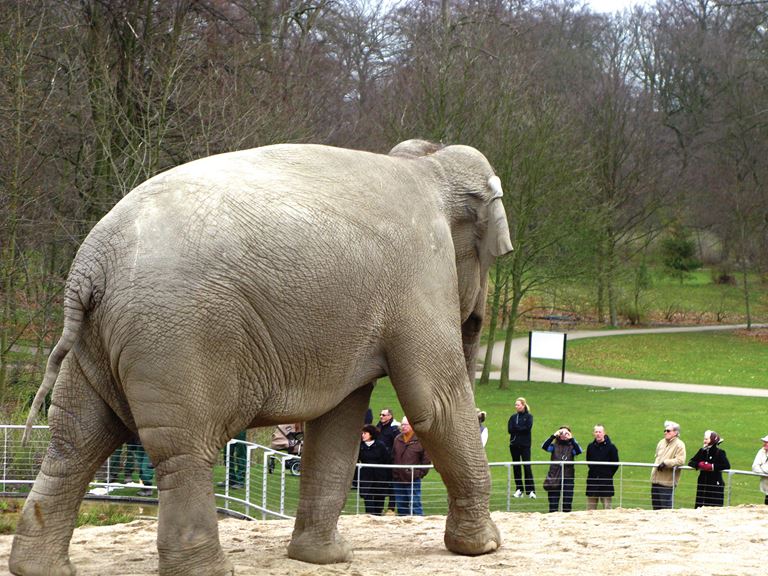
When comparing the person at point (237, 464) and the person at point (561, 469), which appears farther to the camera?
the person at point (561, 469)

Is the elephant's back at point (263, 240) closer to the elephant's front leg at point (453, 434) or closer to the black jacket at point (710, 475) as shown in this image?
the elephant's front leg at point (453, 434)

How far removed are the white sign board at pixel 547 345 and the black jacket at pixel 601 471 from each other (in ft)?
51.0

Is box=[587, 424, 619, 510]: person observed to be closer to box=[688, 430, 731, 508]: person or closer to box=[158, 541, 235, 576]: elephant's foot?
box=[688, 430, 731, 508]: person

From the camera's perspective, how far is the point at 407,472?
484 inches

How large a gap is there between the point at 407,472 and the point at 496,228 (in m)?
4.97

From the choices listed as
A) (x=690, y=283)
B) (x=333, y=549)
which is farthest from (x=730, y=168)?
(x=333, y=549)

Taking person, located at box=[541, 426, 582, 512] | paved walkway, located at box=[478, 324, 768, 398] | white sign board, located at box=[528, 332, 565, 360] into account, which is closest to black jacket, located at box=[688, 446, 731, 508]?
person, located at box=[541, 426, 582, 512]

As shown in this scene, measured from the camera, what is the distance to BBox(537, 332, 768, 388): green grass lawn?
32.6m

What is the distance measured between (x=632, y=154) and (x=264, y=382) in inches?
1583

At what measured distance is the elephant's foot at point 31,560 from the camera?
6.83 m

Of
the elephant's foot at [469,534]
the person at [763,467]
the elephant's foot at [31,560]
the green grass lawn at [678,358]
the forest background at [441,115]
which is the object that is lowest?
the elephant's foot at [31,560]

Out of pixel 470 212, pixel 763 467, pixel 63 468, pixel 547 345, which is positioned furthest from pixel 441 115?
pixel 63 468

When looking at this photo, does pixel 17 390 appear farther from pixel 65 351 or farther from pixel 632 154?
pixel 632 154

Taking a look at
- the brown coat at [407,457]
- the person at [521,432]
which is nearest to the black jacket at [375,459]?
the brown coat at [407,457]
